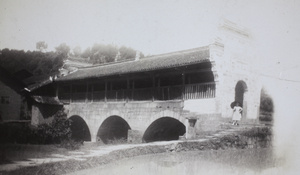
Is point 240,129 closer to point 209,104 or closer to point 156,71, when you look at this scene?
point 209,104

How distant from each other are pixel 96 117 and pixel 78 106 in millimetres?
1842

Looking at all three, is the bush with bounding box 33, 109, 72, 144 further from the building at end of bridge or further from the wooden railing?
the wooden railing

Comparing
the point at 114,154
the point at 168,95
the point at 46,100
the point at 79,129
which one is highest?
the point at 168,95

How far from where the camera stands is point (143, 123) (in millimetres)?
12727

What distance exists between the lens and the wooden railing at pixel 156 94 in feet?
35.0

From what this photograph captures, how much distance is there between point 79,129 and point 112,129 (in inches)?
117

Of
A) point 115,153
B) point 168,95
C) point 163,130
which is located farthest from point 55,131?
point 115,153

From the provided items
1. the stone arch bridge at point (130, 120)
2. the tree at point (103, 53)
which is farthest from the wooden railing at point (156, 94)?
the tree at point (103, 53)

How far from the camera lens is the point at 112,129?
52.3ft

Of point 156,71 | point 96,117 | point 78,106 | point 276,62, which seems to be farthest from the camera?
point 78,106

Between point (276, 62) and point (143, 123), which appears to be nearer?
point (276, 62)

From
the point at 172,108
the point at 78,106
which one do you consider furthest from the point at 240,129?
the point at 78,106

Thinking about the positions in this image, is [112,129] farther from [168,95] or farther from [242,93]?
[242,93]

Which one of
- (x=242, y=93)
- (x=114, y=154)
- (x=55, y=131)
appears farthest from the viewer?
(x=55, y=131)
